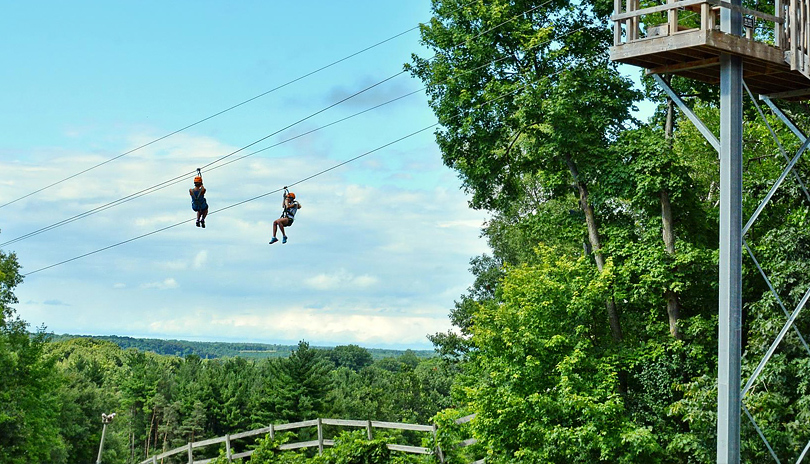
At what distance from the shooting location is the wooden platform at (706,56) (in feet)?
40.8

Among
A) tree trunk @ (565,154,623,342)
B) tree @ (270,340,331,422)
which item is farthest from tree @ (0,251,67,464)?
tree trunk @ (565,154,623,342)

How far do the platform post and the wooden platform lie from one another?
228mm

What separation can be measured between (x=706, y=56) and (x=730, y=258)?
3.09 metres

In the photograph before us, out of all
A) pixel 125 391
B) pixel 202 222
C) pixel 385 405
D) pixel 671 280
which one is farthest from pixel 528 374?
pixel 125 391

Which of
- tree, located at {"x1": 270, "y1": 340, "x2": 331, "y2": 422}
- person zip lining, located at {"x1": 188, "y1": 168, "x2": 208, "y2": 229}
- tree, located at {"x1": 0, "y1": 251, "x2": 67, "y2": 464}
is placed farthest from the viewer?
tree, located at {"x1": 270, "y1": 340, "x2": 331, "y2": 422}

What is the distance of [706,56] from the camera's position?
1305cm

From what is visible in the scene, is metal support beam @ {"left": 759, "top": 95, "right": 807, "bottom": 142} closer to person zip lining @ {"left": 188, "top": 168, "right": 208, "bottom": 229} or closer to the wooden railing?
the wooden railing

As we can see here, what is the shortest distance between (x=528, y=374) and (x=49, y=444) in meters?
29.1

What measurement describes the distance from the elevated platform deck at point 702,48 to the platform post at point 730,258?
26 cm

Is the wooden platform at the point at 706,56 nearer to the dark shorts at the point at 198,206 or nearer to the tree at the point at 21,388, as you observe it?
the dark shorts at the point at 198,206

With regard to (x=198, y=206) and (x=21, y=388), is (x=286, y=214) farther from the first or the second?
(x=21, y=388)

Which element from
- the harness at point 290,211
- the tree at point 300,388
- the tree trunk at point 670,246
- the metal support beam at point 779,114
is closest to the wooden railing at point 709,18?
the metal support beam at point 779,114

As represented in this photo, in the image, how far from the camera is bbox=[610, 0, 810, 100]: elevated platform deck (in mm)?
12422

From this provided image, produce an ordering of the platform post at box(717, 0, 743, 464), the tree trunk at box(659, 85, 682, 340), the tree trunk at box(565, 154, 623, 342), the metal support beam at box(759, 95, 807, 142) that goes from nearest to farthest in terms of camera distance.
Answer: the platform post at box(717, 0, 743, 464) < the metal support beam at box(759, 95, 807, 142) < the tree trunk at box(659, 85, 682, 340) < the tree trunk at box(565, 154, 623, 342)
